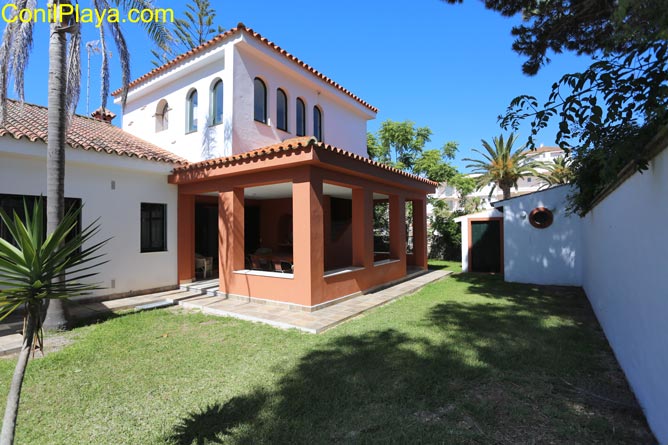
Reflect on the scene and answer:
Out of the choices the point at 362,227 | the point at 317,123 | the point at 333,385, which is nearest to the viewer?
the point at 333,385

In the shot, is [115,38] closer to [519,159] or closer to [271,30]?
[271,30]

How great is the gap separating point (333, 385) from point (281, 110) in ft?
35.0

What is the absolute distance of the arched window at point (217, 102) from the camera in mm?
11328

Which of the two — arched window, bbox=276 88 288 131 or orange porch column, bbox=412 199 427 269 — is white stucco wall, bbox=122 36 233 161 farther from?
orange porch column, bbox=412 199 427 269

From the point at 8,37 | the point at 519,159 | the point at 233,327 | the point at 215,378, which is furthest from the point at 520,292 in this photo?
the point at 519,159

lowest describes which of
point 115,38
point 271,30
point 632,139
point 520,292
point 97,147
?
point 520,292

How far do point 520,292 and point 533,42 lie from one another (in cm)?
728

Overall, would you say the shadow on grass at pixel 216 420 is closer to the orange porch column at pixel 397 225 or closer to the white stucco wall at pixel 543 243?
the orange porch column at pixel 397 225

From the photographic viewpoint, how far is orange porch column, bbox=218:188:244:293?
9.47 metres

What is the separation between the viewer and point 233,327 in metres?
6.93

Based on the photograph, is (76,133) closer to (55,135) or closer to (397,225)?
(55,135)

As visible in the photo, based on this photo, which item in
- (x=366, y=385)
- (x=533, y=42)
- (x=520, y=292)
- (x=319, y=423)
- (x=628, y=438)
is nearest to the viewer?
(x=628, y=438)

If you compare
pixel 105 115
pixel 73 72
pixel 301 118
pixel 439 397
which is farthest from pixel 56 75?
pixel 105 115

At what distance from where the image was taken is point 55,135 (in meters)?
6.63
